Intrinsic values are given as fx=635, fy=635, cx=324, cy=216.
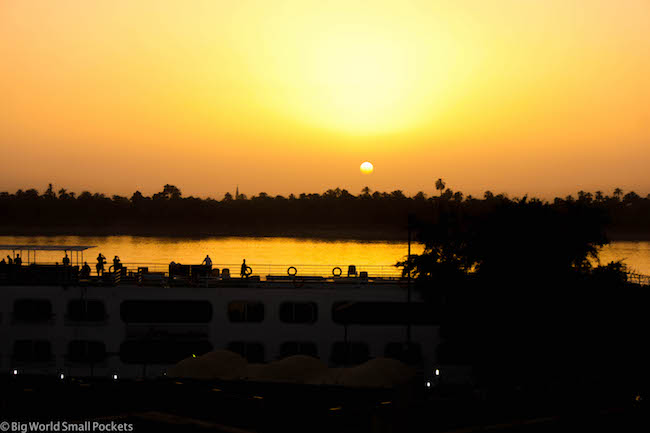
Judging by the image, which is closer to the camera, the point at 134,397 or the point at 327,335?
the point at 134,397

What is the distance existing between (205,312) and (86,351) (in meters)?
5.33

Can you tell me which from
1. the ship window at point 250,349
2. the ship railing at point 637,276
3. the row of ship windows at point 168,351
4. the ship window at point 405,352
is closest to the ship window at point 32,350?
the row of ship windows at point 168,351

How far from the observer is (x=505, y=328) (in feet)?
76.7

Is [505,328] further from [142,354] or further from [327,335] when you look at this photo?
[142,354]

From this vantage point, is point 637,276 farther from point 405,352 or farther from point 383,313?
point 383,313

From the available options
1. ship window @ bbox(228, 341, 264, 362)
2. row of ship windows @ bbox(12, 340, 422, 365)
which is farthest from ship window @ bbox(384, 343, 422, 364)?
ship window @ bbox(228, 341, 264, 362)

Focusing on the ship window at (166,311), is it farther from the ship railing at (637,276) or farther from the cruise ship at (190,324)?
the ship railing at (637,276)

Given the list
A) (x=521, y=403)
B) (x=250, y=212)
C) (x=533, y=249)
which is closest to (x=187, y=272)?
(x=533, y=249)

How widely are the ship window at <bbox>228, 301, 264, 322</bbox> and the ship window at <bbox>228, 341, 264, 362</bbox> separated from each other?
1027 mm

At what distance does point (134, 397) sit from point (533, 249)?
15836 millimetres

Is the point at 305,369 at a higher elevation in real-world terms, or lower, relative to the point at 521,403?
lower

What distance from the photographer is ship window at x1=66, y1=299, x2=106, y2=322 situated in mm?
27266

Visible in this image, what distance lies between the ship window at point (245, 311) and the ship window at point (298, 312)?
95cm

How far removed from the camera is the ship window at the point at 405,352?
86.4 ft
